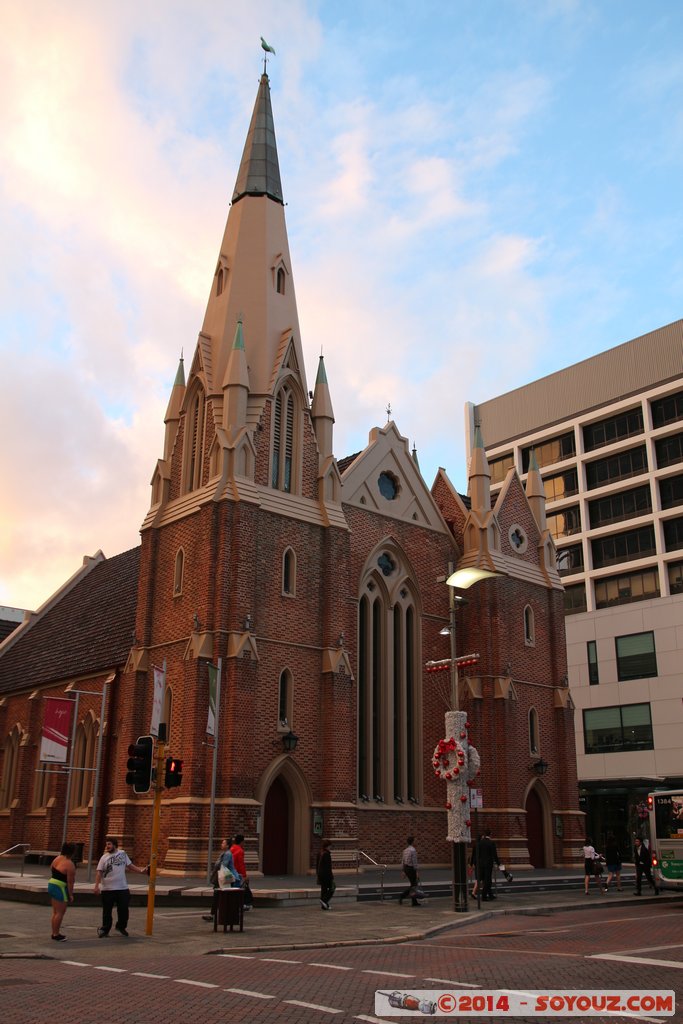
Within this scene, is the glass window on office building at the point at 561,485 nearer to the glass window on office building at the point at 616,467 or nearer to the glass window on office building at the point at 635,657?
the glass window on office building at the point at 616,467

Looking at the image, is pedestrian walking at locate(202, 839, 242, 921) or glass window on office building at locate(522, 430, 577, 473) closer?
pedestrian walking at locate(202, 839, 242, 921)

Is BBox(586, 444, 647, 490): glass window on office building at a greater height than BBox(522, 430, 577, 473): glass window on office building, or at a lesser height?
lesser

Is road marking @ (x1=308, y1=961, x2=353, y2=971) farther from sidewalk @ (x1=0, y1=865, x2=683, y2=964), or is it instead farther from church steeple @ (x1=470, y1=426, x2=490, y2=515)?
church steeple @ (x1=470, y1=426, x2=490, y2=515)

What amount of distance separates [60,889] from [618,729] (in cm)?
4489

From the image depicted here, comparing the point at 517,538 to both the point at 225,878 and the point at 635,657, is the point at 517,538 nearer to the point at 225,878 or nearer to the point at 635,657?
the point at 635,657

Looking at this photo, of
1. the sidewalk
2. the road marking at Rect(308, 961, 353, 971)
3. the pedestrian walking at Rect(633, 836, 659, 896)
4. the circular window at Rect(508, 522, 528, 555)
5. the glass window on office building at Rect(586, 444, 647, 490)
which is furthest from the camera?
the glass window on office building at Rect(586, 444, 647, 490)

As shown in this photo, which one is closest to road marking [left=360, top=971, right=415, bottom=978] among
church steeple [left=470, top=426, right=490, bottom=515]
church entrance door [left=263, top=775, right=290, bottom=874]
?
church entrance door [left=263, top=775, right=290, bottom=874]

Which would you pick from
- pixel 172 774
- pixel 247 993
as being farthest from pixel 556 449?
pixel 247 993

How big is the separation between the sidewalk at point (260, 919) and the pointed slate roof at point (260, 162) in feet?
80.6

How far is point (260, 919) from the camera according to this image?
62.6ft

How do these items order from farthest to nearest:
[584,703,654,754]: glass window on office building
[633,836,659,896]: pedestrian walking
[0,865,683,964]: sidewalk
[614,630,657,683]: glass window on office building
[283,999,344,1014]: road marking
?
[614,630,657,683]: glass window on office building, [584,703,654,754]: glass window on office building, [633,836,659,896]: pedestrian walking, [0,865,683,964]: sidewalk, [283,999,344,1014]: road marking

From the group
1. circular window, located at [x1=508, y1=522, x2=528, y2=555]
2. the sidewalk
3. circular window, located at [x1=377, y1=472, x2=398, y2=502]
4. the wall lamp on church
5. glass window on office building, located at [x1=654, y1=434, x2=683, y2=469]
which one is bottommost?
the sidewalk

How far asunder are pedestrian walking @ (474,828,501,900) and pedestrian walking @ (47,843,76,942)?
10.8m

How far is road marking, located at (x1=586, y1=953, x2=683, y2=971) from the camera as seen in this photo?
12391mm
